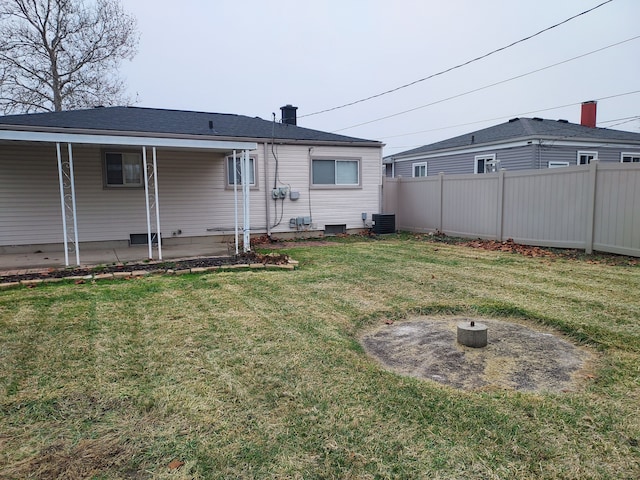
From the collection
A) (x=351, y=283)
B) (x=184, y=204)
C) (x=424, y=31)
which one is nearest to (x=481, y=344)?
(x=351, y=283)

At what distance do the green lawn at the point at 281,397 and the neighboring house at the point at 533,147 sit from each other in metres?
11.1

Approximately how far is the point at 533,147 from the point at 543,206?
6.91 m

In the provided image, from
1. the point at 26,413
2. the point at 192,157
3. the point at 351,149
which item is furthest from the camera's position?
the point at 351,149

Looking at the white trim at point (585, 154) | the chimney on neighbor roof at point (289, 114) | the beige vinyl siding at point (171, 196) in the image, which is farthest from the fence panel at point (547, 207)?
the white trim at point (585, 154)

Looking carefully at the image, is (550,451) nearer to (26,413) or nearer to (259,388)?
(259,388)

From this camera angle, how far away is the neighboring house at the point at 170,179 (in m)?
9.16

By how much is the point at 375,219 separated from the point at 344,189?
138 centimetres

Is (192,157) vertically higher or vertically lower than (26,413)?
higher

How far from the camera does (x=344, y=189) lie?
13094 mm

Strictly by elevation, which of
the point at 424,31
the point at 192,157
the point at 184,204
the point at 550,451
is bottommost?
the point at 550,451

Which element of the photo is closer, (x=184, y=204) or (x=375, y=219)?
(x=184, y=204)

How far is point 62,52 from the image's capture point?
62.8ft

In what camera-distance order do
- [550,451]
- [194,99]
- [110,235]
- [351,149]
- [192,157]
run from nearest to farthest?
[550,451], [110,235], [192,157], [351,149], [194,99]

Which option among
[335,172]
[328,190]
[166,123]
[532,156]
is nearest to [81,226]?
[166,123]
